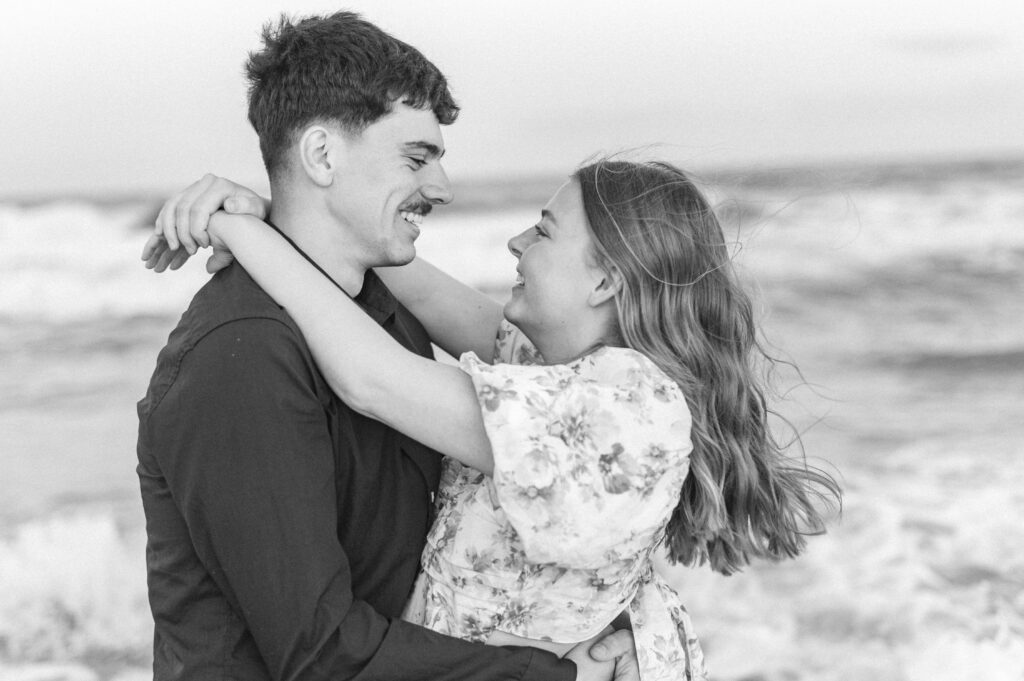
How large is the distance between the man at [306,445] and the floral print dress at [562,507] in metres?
0.06

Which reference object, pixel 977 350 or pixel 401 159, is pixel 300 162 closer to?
pixel 401 159

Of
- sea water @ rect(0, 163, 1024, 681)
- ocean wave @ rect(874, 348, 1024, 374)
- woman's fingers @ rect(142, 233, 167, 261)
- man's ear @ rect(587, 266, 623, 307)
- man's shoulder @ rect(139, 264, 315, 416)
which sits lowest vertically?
ocean wave @ rect(874, 348, 1024, 374)

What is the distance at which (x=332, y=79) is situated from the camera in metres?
1.95

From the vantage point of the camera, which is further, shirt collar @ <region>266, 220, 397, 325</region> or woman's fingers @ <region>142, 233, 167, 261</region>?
shirt collar @ <region>266, 220, 397, 325</region>

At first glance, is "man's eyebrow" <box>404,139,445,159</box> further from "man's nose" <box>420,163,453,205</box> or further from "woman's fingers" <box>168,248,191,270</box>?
"woman's fingers" <box>168,248,191,270</box>

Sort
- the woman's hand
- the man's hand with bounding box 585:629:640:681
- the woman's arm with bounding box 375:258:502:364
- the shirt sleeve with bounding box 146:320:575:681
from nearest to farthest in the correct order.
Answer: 1. the shirt sleeve with bounding box 146:320:575:681
2. the woman's hand
3. the man's hand with bounding box 585:629:640:681
4. the woman's arm with bounding box 375:258:502:364

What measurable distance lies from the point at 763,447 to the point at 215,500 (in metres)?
1.01

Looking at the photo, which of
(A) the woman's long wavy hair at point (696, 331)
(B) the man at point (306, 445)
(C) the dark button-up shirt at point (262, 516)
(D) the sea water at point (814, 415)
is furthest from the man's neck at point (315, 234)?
(D) the sea water at point (814, 415)

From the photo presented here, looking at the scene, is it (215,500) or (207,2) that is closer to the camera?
(215,500)

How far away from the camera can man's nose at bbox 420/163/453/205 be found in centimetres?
204

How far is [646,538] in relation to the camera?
173 cm

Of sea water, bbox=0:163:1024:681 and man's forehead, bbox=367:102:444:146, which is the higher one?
man's forehead, bbox=367:102:444:146

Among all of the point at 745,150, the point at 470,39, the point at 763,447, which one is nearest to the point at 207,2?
the point at 470,39

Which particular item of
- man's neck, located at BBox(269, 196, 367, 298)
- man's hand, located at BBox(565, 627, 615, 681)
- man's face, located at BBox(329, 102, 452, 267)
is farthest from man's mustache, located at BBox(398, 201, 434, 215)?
man's hand, located at BBox(565, 627, 615, 681)
